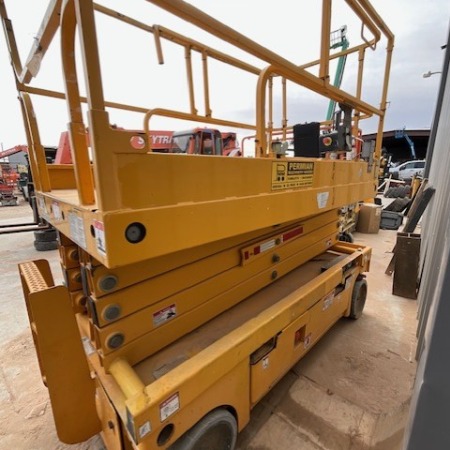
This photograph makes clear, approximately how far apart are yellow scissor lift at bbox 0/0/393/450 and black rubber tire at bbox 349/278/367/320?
1.00 m

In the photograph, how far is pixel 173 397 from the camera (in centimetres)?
113

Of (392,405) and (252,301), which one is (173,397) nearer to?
(252,301)

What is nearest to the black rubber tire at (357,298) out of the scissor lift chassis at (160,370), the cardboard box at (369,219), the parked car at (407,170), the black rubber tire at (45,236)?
the scissor lift chassis at (160,370)

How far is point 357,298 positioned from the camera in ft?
9.90

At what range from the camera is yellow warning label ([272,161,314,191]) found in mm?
1479

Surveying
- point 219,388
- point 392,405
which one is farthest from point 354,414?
point 219,388

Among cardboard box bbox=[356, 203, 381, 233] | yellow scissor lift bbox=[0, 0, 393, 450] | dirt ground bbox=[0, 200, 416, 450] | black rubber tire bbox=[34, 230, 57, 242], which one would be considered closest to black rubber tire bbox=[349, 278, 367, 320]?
dirt ground bbox=[0, 200, 416, 450]

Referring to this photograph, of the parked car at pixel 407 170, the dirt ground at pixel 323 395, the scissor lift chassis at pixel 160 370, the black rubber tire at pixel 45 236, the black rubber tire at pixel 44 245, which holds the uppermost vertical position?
the parked car at pixel 407 170

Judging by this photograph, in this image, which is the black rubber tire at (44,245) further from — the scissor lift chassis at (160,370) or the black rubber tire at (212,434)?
the black rubber tire at (212,434)

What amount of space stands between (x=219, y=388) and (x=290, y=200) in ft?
3.73

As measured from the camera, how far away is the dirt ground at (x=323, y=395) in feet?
5.77

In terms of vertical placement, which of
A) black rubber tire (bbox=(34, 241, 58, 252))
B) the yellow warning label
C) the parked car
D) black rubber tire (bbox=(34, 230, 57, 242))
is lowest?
black rubber tire (bbox=(34, 241, 58, 252))

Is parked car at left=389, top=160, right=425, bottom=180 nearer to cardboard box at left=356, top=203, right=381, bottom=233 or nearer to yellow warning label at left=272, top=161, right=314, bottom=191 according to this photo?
cardboard box at left=356, top=203, right=381, bottom=233

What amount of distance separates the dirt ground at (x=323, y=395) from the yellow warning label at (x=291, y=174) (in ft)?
5.47
